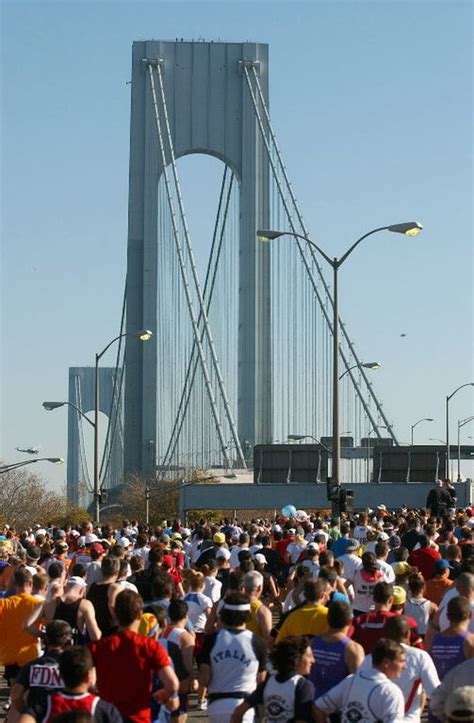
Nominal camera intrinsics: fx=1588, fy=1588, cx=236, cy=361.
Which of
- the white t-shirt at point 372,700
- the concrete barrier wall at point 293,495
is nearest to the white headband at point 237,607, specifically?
the white t-shirt at point 372,700

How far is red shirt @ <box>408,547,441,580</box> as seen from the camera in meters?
15.9

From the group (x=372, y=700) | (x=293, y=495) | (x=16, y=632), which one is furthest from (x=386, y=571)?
(x=293, y=495)

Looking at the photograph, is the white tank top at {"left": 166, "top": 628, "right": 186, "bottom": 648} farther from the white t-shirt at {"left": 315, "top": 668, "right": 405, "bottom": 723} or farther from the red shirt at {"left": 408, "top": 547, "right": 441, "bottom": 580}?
the red shirt at {"left": 408, "top": 547, "right": 441, "bottom": 580}

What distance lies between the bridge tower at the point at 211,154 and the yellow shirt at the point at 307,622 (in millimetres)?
70643

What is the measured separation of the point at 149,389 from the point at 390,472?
30.4m

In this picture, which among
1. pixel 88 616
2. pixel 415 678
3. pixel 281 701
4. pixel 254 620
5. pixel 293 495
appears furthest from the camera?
pixel 293 495

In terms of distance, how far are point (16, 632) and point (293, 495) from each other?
148 ft

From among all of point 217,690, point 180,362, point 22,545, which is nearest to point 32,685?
point 217,690

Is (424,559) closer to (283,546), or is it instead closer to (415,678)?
(283,546)

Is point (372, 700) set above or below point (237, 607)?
below

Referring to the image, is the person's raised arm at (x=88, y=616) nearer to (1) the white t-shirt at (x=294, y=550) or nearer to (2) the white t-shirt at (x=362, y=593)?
(2) the white t-shirt at (x=362, y=593)

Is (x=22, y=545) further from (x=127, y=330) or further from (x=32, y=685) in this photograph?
(x=127, y=330)

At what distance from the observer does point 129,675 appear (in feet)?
27.2

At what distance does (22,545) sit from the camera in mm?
24875
